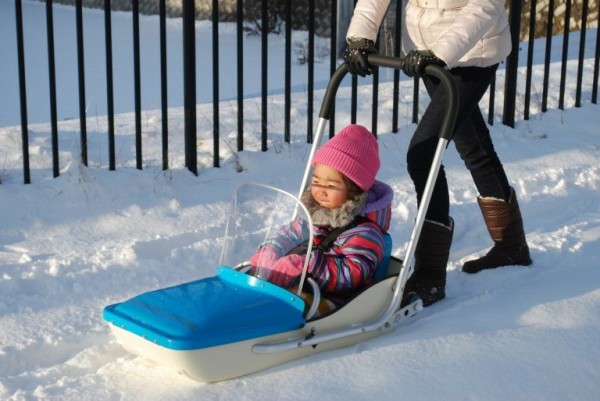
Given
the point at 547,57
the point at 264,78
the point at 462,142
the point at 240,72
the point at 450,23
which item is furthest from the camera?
the point at 547,57

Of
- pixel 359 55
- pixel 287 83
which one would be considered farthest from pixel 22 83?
pixel 359 55

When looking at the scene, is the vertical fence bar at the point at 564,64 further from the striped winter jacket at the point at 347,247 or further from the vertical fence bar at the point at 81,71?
the striped winter jacket at the point at 347,247

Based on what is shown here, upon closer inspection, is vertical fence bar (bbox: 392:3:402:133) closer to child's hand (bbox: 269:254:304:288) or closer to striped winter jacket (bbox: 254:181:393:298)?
striped winter jacket (bbox: 254:181:393:298)

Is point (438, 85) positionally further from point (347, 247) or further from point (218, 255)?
point (218, 255)

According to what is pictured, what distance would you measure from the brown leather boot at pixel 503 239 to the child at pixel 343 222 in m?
0.86

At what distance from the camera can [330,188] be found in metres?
3.59

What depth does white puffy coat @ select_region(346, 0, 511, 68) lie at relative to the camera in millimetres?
3691

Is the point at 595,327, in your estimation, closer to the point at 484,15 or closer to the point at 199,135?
the point at 484,15

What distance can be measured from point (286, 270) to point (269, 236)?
18cm

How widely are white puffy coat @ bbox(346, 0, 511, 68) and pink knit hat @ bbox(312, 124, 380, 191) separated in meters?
0.48

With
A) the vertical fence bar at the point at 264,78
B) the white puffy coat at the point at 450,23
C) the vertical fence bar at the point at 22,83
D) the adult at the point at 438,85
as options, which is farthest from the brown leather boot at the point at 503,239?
the vertical fence bar at the point at 22,83

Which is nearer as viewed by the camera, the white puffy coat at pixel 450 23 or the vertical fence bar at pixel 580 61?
the white puffy coat at pixel 450 23

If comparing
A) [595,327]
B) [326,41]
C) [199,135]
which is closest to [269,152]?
[199,135]

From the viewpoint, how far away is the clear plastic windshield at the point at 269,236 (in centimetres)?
333
